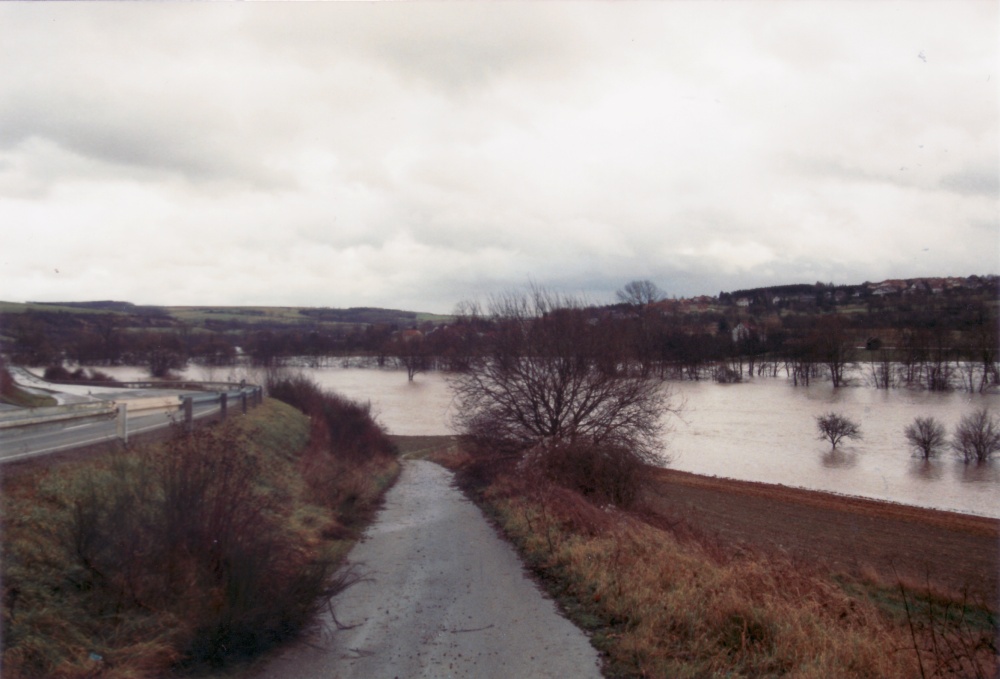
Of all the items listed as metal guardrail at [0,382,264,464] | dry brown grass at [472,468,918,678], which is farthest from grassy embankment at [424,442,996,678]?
metal guardrail at [0,382,264,464]

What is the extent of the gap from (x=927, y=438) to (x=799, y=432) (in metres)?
7.38

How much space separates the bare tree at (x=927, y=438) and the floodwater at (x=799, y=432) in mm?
567

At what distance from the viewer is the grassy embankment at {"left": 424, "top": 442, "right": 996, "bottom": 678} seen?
5.83 m

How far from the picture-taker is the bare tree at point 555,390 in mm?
22250

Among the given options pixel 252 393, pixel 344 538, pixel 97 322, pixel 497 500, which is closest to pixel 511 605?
pixel 344 538

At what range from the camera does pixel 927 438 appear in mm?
33031

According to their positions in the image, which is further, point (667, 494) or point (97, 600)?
point (667, 494)

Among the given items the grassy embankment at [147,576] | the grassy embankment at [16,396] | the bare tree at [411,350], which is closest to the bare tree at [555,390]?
the grassy embankment at [16,396]

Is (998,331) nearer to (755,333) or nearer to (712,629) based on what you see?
(755,333)

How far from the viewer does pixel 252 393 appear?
26.3 meters

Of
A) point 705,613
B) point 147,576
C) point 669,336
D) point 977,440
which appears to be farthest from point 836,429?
point 147,576

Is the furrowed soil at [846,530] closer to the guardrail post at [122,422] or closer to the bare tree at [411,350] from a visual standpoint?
the guardrail post at [122,422]

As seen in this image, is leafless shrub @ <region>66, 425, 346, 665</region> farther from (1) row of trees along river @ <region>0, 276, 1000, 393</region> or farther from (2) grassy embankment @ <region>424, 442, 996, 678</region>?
(1) row of trees along river @ <region>0, 276, 1000, 393</region>

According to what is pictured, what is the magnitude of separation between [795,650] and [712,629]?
86 cm
